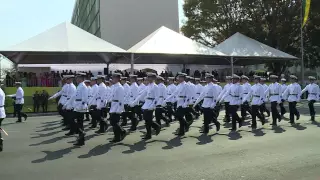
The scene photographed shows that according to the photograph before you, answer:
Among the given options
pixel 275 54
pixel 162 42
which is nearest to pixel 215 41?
pixel 275 54

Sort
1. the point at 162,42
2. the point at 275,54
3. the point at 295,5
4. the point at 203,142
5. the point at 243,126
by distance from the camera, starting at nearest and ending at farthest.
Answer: the point at 203,142 < the point at 243,126 < the point at 162,42 < the point at 275,54 < the point at 295,5

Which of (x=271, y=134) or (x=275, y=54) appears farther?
(x=275, y=54)

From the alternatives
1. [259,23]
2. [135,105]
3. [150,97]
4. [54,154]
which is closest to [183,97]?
[150,97]

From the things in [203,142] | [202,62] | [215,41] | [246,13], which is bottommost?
[203,142]

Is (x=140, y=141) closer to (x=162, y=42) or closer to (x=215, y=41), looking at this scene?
(x=162, y=42)

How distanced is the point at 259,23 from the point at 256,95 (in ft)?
83.9

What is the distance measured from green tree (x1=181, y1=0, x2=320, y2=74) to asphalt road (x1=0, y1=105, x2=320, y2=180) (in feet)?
88.0

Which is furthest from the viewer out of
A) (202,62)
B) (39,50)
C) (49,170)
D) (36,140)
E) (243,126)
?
(202,62)

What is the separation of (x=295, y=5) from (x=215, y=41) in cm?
911

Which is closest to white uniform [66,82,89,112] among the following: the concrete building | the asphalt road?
the asphalt road

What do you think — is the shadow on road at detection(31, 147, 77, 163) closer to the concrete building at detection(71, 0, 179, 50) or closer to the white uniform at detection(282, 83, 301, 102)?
the white uniform at detection(282, 83, 301, 102)

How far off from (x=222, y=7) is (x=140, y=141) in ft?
99.8

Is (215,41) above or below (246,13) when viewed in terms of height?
below

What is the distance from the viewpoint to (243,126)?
46.2 ft
